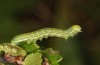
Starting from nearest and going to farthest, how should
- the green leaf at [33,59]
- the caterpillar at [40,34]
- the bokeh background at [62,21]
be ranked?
the green leaf at [33,59] < the caterpillar at [40,34] < the bokeh background at [62,21]

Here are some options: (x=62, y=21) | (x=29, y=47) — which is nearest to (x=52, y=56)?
(x=29, y=47)

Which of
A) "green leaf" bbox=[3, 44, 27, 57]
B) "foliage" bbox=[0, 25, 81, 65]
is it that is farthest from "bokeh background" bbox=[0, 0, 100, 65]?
"green leaf" bbox=[3, 44, 27, 57]

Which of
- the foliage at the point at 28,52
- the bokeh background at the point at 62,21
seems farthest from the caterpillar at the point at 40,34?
the bokeh background at the point at 62,21

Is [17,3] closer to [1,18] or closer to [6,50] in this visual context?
[1,18]

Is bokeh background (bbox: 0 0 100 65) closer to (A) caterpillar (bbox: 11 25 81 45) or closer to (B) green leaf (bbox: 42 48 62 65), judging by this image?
(A) caterpillar (bbox: 11 25 81 45)

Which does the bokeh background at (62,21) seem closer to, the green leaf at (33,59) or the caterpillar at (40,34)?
the caterpillar at (40,34)

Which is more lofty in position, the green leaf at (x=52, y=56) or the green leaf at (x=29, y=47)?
the green leaf at (x=29, y=47)
